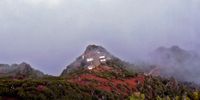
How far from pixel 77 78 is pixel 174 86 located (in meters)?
40.3

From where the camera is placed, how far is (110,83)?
128250 mm

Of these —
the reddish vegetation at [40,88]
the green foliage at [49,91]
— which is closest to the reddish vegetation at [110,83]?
the green foliage at [49,91]

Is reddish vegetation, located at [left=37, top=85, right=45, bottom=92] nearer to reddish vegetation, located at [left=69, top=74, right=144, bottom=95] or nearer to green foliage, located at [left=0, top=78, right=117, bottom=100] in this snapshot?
green foliage, located at [left=0, top=78, right=117, bottom=100]

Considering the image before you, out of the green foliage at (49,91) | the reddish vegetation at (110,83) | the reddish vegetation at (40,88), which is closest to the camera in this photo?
the green foliage at (49,91)

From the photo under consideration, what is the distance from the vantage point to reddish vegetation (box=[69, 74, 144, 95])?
397ft

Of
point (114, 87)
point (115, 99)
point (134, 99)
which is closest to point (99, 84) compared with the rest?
point (114, 87)

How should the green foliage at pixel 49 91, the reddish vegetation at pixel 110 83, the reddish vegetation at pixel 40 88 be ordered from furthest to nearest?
the reddish vegetation at pixel 110 83
the reddish vegetation at pixel 40 88
the green foliage at pixel 49 91

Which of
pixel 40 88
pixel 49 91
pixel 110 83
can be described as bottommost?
pixel 49 91

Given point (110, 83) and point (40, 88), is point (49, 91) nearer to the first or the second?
point (40, 88)

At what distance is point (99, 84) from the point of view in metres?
123

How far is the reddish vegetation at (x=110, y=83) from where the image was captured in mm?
121056

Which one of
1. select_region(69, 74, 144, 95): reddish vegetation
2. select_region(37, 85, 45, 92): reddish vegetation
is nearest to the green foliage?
select_region(37, 85, 45, 92): reddish vegetation

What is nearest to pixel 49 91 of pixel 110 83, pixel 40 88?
pixel 40 88

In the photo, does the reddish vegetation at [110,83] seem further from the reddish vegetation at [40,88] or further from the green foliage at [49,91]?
the reddish vegetation at [40,88]
